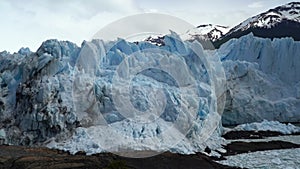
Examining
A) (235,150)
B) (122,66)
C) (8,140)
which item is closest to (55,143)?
(8,140)

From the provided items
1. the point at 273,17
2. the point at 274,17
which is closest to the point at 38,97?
the point at 273,17

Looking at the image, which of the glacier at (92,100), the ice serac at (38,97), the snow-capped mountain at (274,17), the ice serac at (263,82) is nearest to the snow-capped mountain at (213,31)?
the snow-capped mountain at (274,17)

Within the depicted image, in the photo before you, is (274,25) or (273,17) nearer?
(274,25)

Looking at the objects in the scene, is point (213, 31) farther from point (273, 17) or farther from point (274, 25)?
point (274, 25)

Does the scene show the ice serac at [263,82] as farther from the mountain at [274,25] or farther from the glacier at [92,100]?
the mountain at [274,25]

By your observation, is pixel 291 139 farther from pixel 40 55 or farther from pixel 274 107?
pixel 40 55

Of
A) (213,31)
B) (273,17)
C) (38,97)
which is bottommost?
(38,97)

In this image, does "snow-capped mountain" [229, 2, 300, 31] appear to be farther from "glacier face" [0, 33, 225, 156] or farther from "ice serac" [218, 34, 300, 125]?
"glacier face" [0, 33, 225, 156]
